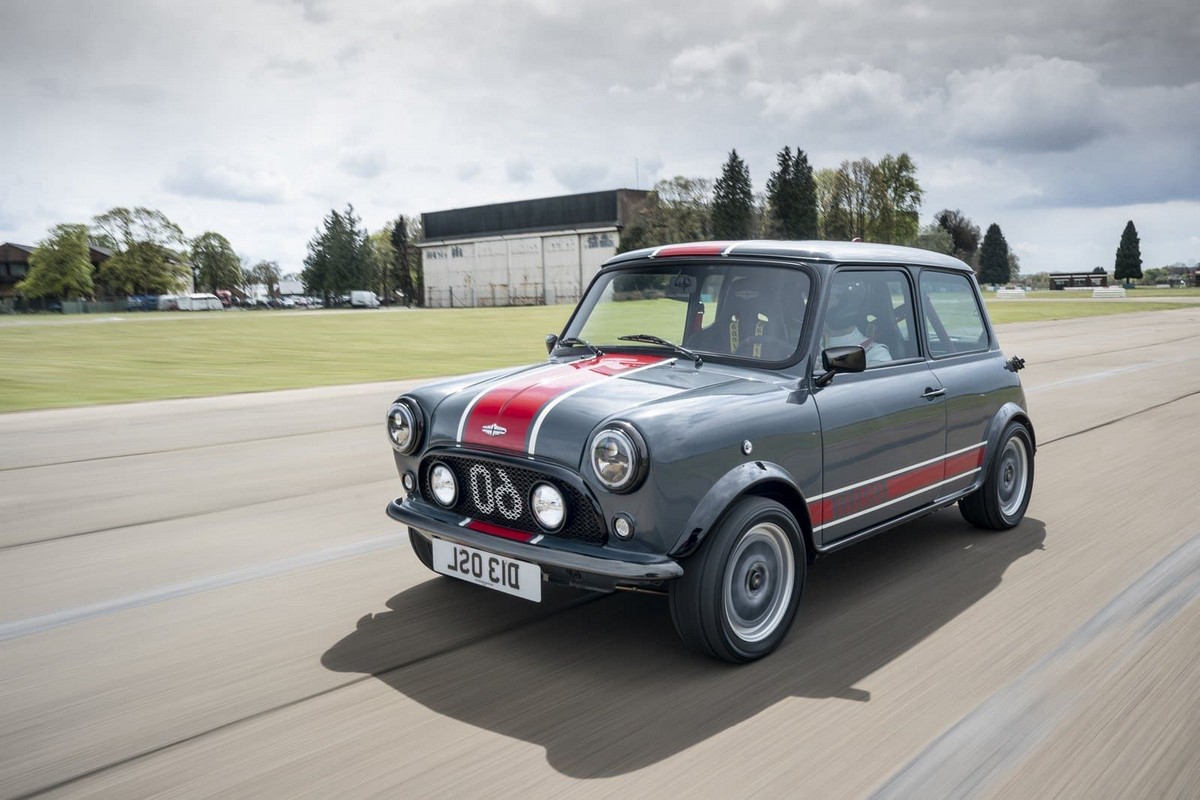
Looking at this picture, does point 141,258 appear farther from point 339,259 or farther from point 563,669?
point 563,669

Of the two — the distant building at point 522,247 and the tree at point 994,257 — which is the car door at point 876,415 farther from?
the tree at point 994,257

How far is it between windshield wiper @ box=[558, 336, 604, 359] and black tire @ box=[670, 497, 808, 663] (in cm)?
140

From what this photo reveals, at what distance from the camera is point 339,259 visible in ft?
336

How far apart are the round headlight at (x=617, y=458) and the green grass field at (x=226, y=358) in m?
11.7

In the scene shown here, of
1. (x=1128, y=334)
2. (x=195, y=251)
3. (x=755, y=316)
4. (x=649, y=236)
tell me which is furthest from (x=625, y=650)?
(x=195, y=251)

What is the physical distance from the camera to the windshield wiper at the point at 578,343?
487cm

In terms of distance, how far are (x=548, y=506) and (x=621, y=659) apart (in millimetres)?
712

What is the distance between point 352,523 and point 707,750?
11.8 ft

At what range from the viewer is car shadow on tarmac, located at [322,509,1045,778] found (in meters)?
3.27

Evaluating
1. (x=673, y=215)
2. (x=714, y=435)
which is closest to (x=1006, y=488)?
(x=714, y=435)

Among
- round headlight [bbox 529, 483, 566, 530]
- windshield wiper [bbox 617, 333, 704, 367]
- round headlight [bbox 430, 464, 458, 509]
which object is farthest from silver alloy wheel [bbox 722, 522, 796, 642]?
round headlight [bbox 430, 464, 458, 509]

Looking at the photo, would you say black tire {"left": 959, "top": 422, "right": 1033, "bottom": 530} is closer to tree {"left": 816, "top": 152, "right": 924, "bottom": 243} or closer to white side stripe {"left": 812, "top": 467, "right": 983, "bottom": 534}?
white side stripe {"left": 812, "top": 467, "right": 983, "bottom": 534}

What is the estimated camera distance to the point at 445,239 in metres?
99.6

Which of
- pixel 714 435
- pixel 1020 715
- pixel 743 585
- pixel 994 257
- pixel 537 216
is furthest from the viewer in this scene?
pixel 994 257
